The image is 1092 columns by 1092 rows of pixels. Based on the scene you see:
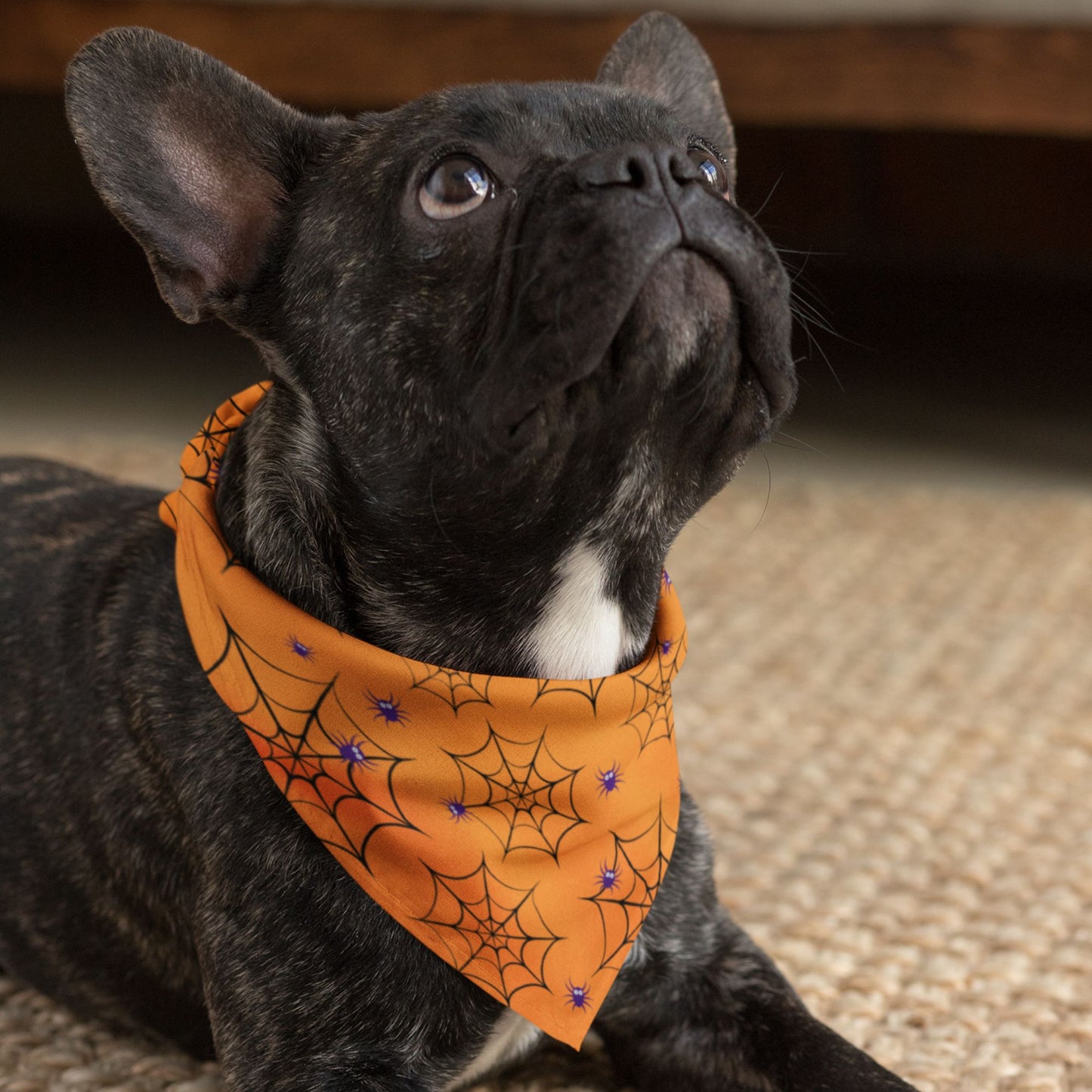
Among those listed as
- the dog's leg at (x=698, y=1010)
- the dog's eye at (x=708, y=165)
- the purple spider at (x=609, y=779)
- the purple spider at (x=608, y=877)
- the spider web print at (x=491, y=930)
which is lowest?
the dog's leg at (x=698, y=1010)

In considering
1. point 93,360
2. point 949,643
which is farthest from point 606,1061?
point 93,360

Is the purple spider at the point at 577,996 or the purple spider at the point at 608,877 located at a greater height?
the purple spider at the point at 608,877

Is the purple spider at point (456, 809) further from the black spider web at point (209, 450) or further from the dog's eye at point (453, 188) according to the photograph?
the dog's eye at point (453, 188)

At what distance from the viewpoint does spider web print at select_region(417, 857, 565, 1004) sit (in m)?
1.23

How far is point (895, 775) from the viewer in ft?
6.62

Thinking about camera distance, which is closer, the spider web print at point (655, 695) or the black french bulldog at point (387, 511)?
the black french bulldog at point (387, 511)

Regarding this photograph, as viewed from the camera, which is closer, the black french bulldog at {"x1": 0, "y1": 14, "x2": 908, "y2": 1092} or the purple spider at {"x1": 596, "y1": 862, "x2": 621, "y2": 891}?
the black french bulldog at {"x1": 0, "y1": 14, "x2": 908, "y2": 1092}

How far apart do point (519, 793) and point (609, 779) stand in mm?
80

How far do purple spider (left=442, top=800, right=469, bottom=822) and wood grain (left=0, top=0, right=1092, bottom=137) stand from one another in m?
1.92

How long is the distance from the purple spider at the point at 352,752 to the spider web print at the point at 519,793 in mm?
73

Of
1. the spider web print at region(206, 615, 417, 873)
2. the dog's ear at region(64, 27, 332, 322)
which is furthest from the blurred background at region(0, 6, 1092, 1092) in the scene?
the dog's ear at region(64, 27, 332, 322)

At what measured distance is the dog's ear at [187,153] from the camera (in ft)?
4.14

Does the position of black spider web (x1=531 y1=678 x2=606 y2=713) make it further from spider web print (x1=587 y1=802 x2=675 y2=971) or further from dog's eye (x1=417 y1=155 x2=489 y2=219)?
dog's eye (x1=417 y1=155 x2=489 y2=219)

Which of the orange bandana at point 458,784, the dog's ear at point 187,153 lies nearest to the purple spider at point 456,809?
the orange bandana at point 458,784
